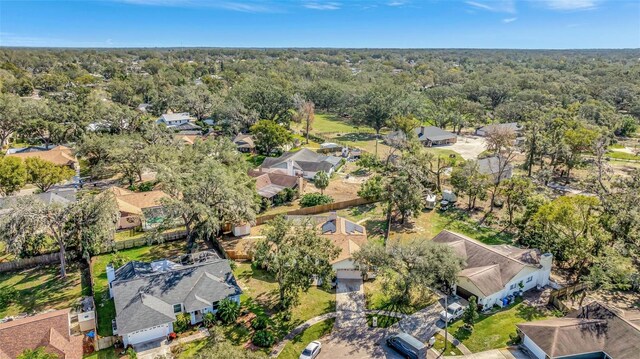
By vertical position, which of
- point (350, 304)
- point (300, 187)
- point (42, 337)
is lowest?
point (350, 304)

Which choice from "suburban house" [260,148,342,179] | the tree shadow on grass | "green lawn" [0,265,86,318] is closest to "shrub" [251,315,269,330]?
"green lawn" [0,265,86,318]

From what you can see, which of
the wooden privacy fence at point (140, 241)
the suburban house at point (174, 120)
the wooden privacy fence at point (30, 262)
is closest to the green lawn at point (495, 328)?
the wooden privacy fence at point (140, 241)

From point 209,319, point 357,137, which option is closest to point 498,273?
point 209,319

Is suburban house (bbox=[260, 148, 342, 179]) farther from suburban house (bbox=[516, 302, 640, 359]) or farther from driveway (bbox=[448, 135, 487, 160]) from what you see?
suburban house (bbox=[516, 302, 640, 359])

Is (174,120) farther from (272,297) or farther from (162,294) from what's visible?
(272,297)

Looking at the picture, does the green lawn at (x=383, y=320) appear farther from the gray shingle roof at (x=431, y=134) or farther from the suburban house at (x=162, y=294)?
the gray shingle roof at (x=431, y=134)

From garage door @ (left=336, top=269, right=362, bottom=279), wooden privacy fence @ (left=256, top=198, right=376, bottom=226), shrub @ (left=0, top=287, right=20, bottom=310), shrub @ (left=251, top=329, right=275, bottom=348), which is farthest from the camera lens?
wooden privacy fence @ (left=256, top=198, right=376, bottom=226)
